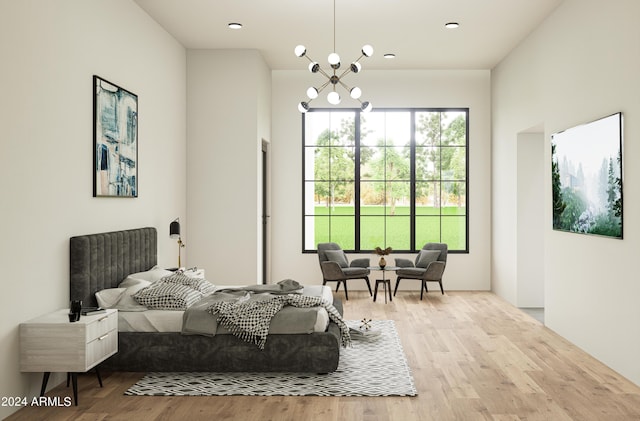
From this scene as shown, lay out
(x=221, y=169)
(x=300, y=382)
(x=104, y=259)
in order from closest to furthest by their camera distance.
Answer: (x=300, y=382)
(x=104, y=259)
(x=221, y=169)

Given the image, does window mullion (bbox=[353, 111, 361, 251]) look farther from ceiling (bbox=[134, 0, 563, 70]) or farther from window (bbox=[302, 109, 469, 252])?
ceiling (bbox=[134, 0, 563, 70])

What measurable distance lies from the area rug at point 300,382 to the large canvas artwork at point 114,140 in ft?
5.41

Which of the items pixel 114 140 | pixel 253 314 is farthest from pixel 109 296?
pixel 114 140

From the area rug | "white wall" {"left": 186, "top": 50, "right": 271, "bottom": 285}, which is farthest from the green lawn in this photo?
the area rug

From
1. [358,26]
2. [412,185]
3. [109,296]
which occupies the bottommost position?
[109,296]

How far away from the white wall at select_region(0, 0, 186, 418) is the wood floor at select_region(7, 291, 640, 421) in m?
0.57

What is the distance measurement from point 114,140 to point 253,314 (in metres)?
2.03

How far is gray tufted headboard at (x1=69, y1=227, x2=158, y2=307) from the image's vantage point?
179 inches

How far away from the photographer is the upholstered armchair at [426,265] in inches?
326

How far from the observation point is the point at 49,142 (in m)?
4.25

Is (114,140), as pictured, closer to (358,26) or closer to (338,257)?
(358,26)

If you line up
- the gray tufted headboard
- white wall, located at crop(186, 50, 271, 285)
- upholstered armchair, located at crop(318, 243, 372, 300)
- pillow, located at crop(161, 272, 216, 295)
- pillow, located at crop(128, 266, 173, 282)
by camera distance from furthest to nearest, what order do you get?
upholstered armchair, located at crop(318, 243, 372, 300)
white wall, located at crop(186, 50, 271, 285)
pillow, located at crop(128, 266, 173, 282)
pillow, located at crop(161, 272, 216, 295)
the gray tufted headboard

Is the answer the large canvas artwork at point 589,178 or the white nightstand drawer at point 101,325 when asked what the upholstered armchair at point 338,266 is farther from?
the white nightstand drawer at point 101,325

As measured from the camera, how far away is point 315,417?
3.77 meters
